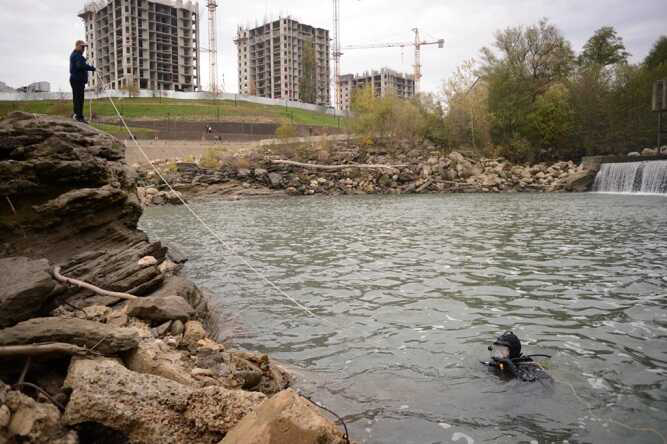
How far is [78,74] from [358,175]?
38.0 meters

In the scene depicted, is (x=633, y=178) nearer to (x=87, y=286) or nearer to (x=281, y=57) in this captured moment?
(x=87, y=286)

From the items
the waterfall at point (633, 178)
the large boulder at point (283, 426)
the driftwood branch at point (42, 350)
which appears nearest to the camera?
the large boulder at point (283, 426)

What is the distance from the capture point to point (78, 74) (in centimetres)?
1233

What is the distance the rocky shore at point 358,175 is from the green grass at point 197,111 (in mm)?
27593

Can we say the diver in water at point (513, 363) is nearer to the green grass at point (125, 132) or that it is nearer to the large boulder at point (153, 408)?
the large boulder at point (153, 408)

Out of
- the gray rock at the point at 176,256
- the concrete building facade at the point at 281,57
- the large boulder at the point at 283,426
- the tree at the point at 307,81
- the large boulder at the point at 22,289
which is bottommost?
the gray rock at the point at 176,256

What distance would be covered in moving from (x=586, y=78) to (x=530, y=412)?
2190 inches

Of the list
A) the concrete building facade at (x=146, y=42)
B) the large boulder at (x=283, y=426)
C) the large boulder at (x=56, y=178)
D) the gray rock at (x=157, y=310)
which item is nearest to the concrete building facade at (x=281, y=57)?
the concrete building facade at (x=146, y=42)

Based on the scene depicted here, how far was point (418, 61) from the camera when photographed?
6166 inches

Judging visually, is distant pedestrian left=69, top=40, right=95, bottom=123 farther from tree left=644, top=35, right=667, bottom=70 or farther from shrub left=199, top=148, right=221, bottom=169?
tree left=644, top=35, right=667, bottom=70

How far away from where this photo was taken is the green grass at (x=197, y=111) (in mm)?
80631

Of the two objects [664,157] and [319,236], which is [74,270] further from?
[664,157]

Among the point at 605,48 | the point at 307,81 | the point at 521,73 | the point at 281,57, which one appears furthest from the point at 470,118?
the point at 281,57

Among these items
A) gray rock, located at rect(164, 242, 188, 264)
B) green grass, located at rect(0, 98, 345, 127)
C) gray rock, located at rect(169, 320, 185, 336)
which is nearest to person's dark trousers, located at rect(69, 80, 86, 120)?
gray rock, located at rect(164, 242, 188, 264)
